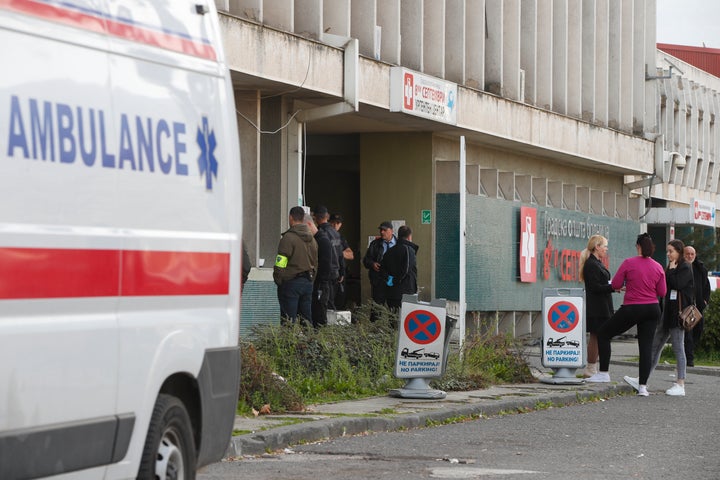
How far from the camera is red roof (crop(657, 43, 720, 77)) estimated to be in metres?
66.7

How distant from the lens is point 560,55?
35188mm

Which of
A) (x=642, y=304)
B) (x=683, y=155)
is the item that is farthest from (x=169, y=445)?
(x=683, y=155)

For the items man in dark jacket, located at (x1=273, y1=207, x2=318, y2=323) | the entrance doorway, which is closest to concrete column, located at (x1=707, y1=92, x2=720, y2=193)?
the entrance doorway

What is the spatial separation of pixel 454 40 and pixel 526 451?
18.9 meters

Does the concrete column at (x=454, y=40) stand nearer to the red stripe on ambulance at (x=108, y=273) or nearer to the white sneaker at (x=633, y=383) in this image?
the white sneaker at (x=633, y=383)

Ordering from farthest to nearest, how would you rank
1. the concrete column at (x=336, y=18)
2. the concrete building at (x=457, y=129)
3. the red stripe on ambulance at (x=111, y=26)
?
1. the concrete column at (x=336, y=18)
2. the concrete building at (x=457, y=129)
3. the red stripe on ambulance at (x=111, y=26)

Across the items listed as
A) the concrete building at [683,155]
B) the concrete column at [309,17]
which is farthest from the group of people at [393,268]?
the concrete building at [683,155]

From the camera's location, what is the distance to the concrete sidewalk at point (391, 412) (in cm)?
1144

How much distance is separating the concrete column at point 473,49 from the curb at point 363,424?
1434cm

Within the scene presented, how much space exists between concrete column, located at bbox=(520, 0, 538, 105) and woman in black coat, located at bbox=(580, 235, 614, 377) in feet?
47.5

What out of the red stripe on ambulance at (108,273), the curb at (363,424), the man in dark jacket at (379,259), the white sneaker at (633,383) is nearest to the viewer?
the red stripe on ambulance at (108,273)

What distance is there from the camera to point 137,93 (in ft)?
21.4

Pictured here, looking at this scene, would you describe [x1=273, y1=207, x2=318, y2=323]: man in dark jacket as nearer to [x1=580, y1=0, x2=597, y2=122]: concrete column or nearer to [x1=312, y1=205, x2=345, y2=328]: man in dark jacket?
[x1=312, y1=205, x2=345, y2=328]: man in dark jacket

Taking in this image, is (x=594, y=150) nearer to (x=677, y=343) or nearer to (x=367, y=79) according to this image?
(x=367, y=79)
